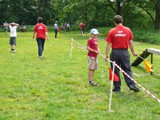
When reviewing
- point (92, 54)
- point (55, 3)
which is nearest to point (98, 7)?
point (55, 3)

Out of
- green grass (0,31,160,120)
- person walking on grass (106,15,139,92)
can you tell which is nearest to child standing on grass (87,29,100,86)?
green grass (0,31,160,120)

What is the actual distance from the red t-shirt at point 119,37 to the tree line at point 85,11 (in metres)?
25.5

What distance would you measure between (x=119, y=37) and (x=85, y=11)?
3834cm

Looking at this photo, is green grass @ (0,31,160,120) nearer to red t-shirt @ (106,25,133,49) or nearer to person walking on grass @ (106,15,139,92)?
person walking on grass @ (106,15,139,92)

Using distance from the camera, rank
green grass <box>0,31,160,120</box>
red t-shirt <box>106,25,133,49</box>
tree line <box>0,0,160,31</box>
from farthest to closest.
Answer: tree line <box>0,0,160,31</box>
red t-shirt <box>106,25,133,49</box>
green grass <box>0,31,160,120</box>

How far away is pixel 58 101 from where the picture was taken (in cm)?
706

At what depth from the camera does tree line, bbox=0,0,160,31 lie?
3475cm

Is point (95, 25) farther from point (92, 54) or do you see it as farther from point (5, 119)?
point (5, 119)

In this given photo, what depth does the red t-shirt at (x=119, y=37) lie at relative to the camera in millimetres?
7656

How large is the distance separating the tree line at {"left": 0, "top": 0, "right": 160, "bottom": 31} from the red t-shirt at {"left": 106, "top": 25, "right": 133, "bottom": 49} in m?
25.5

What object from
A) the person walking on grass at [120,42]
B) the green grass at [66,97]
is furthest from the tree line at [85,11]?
the person walking on grass at [120,42]

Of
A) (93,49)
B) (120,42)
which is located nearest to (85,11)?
(93,49)

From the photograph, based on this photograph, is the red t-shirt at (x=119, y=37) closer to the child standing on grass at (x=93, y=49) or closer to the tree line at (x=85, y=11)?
the child standing on grass at (x=93, y=49)

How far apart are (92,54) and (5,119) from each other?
11.6 ft
